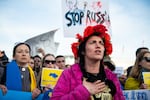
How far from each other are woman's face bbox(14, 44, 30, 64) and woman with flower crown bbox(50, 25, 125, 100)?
156 centimetres

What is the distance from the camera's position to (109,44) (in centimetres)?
350

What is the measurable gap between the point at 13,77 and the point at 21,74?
20cm

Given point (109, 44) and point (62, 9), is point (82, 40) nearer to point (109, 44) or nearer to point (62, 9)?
point (109, 44)

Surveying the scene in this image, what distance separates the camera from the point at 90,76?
320cm

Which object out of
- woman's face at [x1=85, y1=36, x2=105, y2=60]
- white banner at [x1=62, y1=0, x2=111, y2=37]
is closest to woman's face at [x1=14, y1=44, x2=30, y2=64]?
woman's face at [x1=85, y1=36, x2=105, y2=60]

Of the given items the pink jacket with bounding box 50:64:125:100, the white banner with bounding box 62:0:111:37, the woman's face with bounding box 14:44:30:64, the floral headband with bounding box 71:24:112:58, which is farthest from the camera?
the white banner with bounding box 62:0:111:37

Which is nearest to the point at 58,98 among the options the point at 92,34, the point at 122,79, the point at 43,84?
the point at 92,34

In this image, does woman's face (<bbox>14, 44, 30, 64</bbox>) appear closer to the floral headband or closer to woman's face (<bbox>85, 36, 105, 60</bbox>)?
the floral headband

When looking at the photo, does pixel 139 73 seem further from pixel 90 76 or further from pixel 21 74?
pixel 90 76

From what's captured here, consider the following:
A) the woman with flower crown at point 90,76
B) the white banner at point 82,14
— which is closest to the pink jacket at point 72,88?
the woman with flower crown at point 90,76

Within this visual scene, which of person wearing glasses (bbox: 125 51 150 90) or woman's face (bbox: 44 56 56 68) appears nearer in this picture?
person wearing glasses (bbox: 125 51 150 90)

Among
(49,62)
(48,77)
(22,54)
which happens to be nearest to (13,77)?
(22,54)

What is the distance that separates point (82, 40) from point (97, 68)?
35 centimetres

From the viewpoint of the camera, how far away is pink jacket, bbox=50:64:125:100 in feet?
9.84
